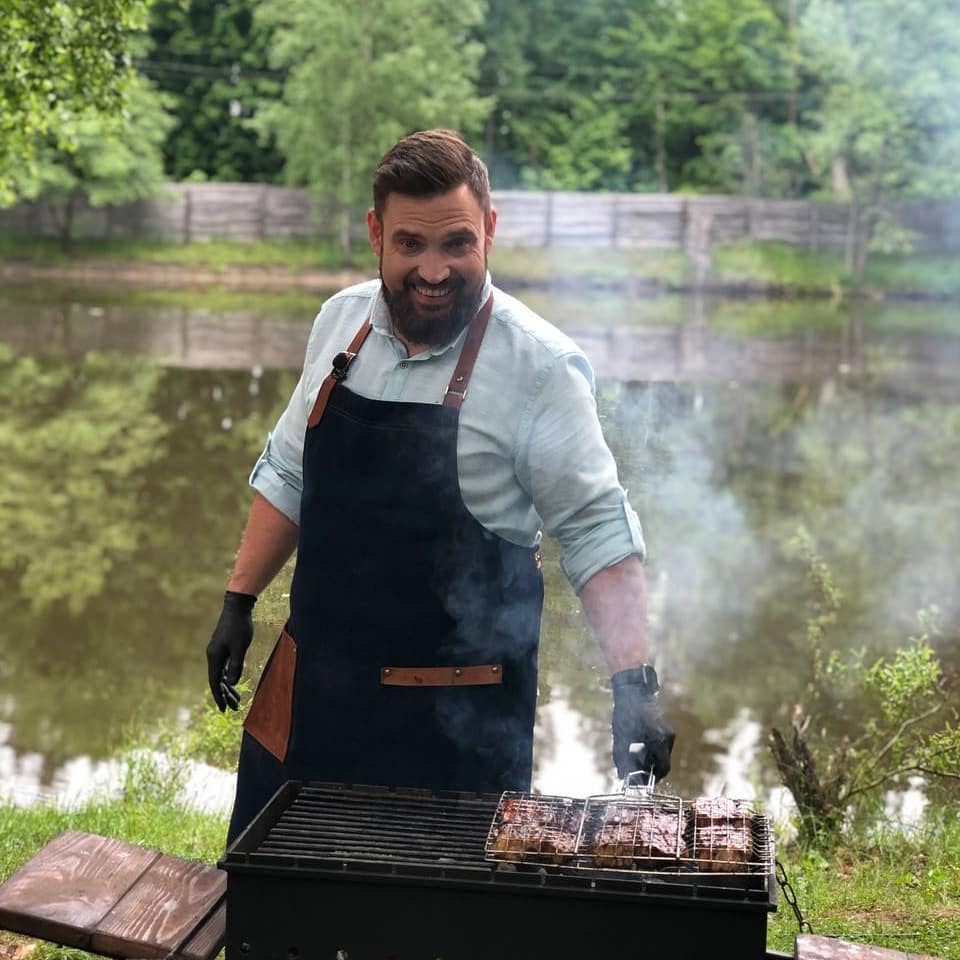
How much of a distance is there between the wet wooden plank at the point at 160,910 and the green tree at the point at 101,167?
2472 cm

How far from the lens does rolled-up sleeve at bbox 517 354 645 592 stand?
274 centimetres

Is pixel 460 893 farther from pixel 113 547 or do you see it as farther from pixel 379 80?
pixel 379 80

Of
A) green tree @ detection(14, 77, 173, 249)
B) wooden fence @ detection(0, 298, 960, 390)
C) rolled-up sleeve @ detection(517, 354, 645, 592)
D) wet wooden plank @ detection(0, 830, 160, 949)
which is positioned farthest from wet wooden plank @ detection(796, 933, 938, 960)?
green tree @ detection(14, 77, 173, 249)

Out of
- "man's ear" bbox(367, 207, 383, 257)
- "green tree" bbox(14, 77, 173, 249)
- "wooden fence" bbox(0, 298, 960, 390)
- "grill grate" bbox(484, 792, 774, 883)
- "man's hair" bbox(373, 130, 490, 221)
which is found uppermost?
"green tree" bbox(14, 77, 173, 249)

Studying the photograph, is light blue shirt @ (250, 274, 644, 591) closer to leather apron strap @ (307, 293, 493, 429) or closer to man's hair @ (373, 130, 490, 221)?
leather apron strap @ (307, 293, 493, 429)

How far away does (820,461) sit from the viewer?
470 inches

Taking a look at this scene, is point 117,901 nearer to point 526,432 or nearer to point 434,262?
point 526,432

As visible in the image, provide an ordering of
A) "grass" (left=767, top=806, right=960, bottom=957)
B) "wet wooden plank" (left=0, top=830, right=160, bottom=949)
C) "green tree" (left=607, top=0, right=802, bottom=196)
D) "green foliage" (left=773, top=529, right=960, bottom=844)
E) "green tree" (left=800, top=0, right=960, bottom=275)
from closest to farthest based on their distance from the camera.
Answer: "wet wooden plank" (left=0, top=830, right=160, bottom=949)
"grass" (left=767, top=806, right=960, bottom=957)
"green foliage" (left=773, top=529, right=960, bottom=844)
"green tree" (left=800, top=0, right=960, bottom=275)
"green tree" (left=607, top=0, right=802, bottom=196)

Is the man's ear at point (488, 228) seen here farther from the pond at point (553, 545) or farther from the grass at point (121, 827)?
the grass at point (121, 827)

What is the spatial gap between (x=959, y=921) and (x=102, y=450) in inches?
359

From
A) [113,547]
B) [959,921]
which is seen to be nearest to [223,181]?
[113,547]

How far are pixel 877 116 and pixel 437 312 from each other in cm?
2744

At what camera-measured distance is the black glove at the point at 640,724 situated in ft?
8.57

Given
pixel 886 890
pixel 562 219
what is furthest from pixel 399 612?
pixel 562 219
